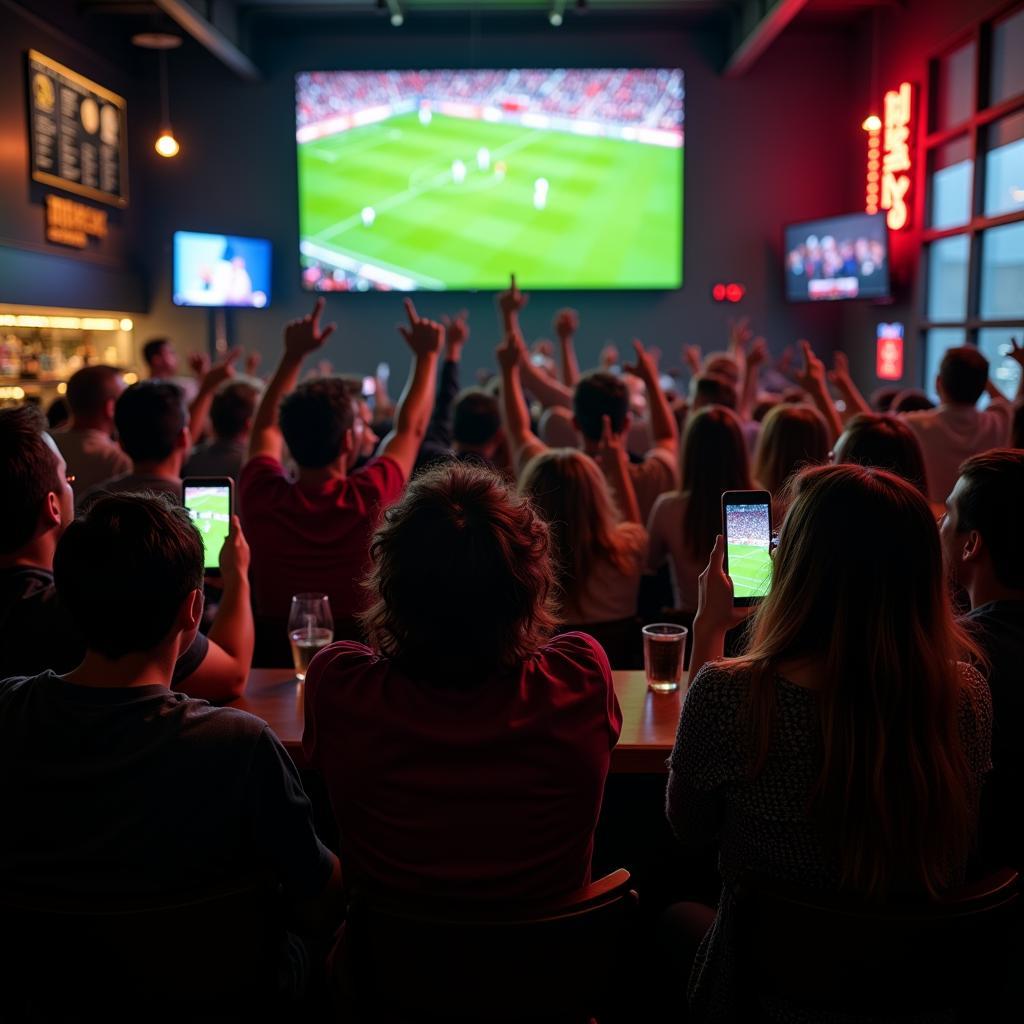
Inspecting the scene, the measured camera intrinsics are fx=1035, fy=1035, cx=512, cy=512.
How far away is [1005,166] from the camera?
7453 mm

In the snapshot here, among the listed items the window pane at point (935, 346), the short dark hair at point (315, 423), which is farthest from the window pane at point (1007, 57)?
the short dark hair at point (315, 423)

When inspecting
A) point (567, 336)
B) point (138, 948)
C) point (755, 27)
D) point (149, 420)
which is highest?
point (755, 27)

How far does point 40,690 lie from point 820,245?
9.19 meters

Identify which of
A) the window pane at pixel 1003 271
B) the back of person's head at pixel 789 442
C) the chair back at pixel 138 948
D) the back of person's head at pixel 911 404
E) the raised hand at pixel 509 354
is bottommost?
the chair back at pixel 138 948

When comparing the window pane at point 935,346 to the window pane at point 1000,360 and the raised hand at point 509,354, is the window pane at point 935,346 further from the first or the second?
the raised hand at point 509,354

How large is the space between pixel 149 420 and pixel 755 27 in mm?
7603

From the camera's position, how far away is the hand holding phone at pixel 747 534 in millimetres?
2166

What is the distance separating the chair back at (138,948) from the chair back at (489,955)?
14cm

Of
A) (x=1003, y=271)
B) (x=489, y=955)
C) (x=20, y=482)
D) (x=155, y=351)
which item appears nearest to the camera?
(x=489, y=955)

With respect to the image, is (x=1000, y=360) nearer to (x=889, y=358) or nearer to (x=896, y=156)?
(x=889, y=358)

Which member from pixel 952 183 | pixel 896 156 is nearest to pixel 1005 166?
pixel 952 183

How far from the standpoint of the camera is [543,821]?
4.65 ft

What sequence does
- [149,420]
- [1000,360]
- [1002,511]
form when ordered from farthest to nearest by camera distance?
1. [1000,360]
2. [149,420]
3. [1002,511]

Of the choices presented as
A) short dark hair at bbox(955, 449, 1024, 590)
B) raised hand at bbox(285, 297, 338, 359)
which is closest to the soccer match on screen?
short dark hair at bbox(955, 449, 1024, 590)
